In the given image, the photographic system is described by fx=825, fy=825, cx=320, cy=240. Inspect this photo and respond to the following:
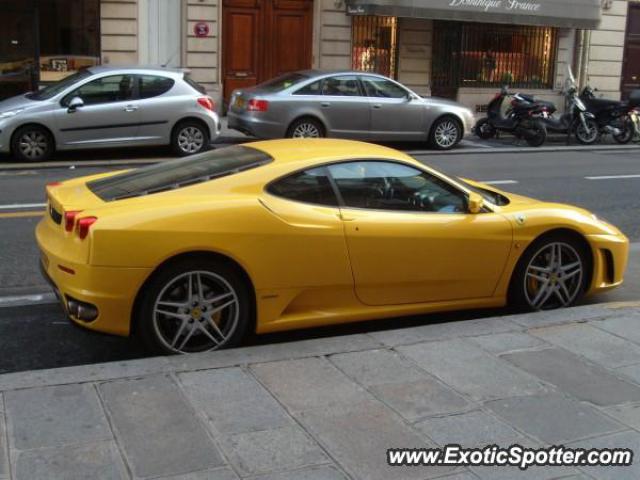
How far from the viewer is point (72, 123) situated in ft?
43.0

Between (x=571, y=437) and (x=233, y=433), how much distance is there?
154 cm

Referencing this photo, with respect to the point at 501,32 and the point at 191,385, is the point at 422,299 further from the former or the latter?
the point at 501,32

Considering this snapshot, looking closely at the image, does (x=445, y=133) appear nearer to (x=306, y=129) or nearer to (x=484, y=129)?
(x=484, y=129)

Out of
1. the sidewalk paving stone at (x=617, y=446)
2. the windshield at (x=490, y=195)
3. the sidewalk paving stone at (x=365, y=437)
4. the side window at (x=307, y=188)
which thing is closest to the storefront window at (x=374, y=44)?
the windshield at (x=490, y=195)

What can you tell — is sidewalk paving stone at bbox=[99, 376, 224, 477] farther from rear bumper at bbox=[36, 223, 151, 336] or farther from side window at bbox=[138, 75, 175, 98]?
side window at bbox=[138, 75, 175, 98]

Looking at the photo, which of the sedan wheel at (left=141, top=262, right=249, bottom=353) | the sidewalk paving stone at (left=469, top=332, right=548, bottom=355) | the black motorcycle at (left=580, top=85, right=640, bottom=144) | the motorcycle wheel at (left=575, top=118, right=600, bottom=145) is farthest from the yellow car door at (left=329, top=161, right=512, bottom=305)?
the black motorcycle at (left=580, top=85, right=640, bottom=144)

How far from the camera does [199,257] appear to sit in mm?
4812

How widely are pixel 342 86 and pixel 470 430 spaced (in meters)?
12.4

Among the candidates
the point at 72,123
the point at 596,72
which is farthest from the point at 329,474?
the point at 596,72

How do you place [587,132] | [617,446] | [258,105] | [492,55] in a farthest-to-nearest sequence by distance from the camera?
[492,55]
[587,132]
[258,105]
[617,446]

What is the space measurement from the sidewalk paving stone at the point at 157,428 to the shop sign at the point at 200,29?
52.6 ft

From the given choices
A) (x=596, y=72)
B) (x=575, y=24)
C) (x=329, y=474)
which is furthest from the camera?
(x=596, y=72)

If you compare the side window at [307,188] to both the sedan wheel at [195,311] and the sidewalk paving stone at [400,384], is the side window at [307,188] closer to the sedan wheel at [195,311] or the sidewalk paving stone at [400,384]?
the sedan wheel at [195,311]

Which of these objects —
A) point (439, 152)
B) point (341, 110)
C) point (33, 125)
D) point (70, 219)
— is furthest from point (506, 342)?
point (439, 152)
